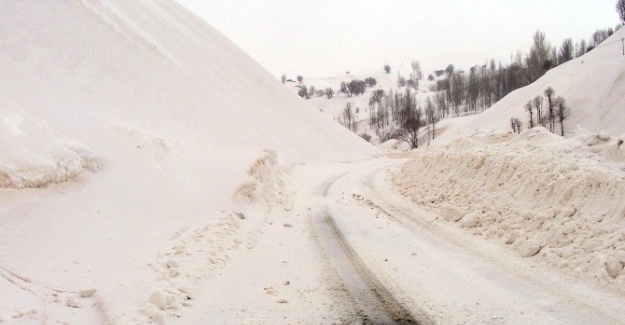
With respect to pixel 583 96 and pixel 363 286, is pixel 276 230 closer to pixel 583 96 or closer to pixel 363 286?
pixel 363 286

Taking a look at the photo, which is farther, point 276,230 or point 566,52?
point 566,52

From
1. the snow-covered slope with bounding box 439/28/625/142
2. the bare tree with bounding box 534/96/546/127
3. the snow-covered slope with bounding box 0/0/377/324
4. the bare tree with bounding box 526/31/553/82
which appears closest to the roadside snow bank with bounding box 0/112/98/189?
the snow-covered slope with bounding box 0/0/377/324

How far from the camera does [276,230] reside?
31.5 ft

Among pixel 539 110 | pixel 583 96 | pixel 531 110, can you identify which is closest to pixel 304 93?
pixel 531 110

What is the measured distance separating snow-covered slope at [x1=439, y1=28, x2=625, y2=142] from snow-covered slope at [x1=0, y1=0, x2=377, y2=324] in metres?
48.2

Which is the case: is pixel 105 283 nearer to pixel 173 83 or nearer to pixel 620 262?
pixel 620 262

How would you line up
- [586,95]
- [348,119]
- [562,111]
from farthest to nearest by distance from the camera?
[348,119]
[586,95]
[562,111]

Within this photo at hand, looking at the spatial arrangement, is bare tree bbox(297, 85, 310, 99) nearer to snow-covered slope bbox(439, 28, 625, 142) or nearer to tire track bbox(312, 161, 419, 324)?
snow-covered slope bbox(439, 28, 625, 142)

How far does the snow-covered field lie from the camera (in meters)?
4.94

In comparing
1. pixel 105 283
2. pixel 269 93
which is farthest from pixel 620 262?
pixel 269 93

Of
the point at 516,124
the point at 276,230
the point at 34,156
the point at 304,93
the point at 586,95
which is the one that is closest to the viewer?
the point at 34,156

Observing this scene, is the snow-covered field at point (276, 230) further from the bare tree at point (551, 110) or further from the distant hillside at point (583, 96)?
the bare tree at point (551, 110)

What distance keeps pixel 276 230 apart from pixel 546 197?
5.69 metres

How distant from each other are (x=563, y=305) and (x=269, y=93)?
4046 cm
